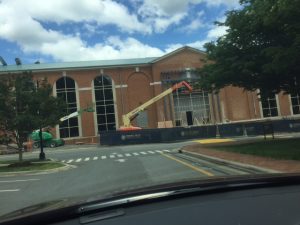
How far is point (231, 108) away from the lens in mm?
64438

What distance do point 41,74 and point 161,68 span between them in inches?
626

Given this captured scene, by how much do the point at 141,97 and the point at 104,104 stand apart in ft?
16.6

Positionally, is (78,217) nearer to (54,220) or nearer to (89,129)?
(54,220)

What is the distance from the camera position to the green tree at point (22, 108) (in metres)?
27.1

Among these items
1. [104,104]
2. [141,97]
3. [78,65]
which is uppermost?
[78,65]

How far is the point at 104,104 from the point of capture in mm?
63594

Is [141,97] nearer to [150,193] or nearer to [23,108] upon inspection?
[23,108]

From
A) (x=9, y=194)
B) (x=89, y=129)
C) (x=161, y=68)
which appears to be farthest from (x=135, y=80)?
(x=9, y=194)

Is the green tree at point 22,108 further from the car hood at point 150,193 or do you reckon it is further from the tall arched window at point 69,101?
the tall arched window at point 69,101

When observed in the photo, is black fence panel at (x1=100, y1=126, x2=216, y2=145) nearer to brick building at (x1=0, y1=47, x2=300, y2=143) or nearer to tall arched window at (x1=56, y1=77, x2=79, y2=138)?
brick building at (x1=0, y1=47, x2=300, y2=143)

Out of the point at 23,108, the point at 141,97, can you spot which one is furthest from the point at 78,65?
the point at 23,108

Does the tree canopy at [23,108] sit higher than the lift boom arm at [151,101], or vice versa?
the lift boom arm at [151,101]

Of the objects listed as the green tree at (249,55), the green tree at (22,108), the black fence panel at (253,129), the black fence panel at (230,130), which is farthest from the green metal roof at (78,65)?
the green tree at (249,55)

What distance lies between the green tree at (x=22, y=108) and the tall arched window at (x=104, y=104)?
3414 cm
